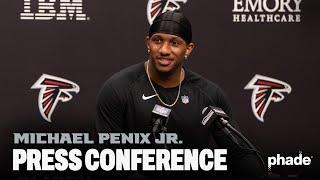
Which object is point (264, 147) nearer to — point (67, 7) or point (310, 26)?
point (310, 26)

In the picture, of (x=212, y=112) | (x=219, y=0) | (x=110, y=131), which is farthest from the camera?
(x=219, y=0)

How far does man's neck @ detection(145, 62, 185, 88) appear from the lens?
3.13m

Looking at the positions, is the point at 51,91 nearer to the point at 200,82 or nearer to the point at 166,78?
the point at 166,78

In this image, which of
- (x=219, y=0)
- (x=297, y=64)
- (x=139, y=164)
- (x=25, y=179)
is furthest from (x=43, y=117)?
(x=297, y=64)

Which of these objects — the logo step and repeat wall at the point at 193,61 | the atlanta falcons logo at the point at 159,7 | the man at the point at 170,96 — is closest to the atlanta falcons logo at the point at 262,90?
the logo step and repeat wall at the point at 193,61

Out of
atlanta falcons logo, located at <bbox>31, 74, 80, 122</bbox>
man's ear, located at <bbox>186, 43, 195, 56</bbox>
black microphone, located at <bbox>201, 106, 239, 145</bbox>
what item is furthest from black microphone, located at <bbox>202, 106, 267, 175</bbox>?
atlanta falcons logo, located at <bbox>31, 74, 80, 122</bbox>

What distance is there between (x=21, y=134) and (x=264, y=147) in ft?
4.40

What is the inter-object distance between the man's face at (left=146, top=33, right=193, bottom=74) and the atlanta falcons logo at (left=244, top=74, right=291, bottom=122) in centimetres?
45

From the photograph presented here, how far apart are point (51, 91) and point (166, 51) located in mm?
683

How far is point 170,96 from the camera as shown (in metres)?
3.17

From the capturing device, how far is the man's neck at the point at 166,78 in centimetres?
313

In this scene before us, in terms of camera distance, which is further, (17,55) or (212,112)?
(17,55)

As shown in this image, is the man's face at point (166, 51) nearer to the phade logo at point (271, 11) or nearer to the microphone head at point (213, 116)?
the microphone head at point (213, 116)

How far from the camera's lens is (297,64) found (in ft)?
10.8
